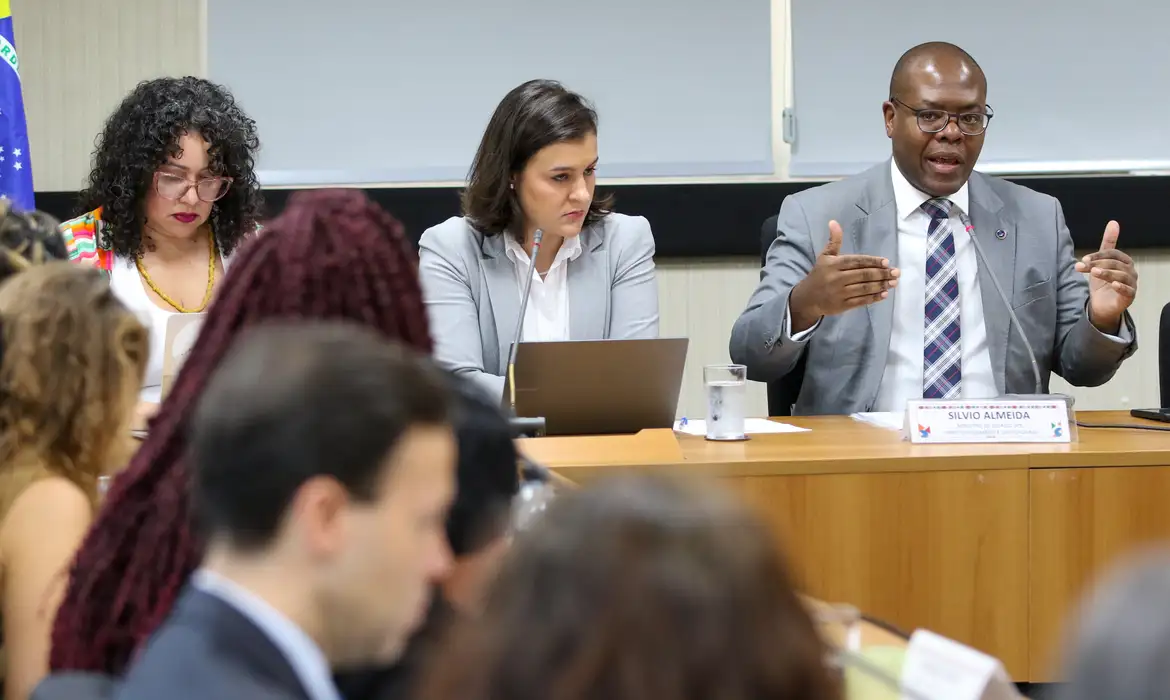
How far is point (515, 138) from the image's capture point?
301 cm

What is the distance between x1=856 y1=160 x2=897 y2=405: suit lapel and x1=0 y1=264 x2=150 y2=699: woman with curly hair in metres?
1.97

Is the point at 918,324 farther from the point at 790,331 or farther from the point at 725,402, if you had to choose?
the point at 725,402

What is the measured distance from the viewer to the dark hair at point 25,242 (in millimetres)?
1696

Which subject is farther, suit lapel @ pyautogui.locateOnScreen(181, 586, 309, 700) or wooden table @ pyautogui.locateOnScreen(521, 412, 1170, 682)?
wooden table @ pyautogui.locateOnScreen(521, 412, 1170, 682)

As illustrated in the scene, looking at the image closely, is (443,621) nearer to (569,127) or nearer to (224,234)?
(569,127)

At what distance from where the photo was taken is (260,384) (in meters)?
0.90

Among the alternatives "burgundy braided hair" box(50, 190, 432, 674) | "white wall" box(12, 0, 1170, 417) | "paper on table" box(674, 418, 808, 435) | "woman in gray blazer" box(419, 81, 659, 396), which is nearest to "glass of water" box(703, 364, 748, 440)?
"paper on table" box(674, 418, 808, 435)

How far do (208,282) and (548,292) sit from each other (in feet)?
2.66

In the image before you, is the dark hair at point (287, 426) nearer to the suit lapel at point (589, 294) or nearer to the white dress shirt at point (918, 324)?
the suit lapel at point (589, 294)

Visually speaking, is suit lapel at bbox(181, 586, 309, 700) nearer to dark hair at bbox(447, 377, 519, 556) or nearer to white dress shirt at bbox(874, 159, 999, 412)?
dark hair at bbox(447, 377, 519, 556)

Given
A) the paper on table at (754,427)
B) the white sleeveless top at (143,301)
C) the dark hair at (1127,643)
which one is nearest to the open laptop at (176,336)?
the white sleeveless top at (143,301)

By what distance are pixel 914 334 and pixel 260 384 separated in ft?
7.77

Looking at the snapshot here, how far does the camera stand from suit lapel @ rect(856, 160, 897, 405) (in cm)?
301

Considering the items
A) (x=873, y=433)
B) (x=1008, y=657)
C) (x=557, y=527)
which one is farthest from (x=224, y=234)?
(x=557, y=527)
